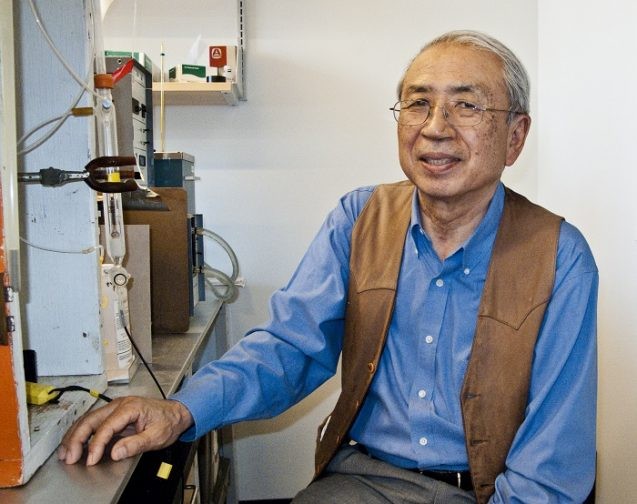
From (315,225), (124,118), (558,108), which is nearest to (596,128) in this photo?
(558,108)

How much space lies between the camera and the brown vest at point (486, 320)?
3.90 ft

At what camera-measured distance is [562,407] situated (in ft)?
3.74

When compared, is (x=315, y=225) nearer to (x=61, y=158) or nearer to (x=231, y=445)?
(x=231, y=445)

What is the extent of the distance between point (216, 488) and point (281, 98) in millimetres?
1394

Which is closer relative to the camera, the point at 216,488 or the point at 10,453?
the point at 10,453

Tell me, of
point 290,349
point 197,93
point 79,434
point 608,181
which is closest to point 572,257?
point 290,349

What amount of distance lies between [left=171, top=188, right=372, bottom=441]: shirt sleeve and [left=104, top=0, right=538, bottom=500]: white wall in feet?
3.62

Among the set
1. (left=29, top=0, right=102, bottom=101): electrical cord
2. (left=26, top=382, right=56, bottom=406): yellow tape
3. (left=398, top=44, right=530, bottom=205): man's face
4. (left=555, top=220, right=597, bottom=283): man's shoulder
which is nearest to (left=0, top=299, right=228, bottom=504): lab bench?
(left=26, top=382, right=56, bottom=406): yellow tape

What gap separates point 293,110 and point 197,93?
42 centimetres

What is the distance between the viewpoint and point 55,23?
119cm

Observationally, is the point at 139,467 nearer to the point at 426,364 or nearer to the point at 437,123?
the point at 426,364

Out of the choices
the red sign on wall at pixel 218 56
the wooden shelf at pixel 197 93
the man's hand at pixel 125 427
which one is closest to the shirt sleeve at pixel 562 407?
the man's hand at pixel 125 427

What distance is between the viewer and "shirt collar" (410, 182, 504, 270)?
129 centimetres

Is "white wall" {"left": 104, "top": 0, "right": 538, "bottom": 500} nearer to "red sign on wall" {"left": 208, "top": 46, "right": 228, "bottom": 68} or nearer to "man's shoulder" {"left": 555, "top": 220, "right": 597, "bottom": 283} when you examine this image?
"red sign on wall" {"left": 208, "top": 46, "right": 228, "bottom": 68}
